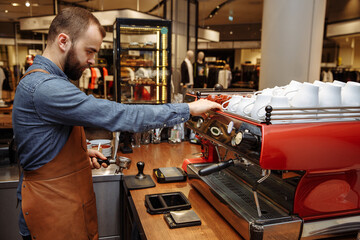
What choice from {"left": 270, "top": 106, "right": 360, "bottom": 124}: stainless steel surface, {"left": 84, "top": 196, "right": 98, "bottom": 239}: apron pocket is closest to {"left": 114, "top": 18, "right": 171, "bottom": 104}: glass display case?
{"left": 84, "top": 196, "right": 98, "bottom": 239}: apron pocket

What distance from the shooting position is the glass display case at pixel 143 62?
423cm

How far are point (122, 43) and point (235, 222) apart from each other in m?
3.61

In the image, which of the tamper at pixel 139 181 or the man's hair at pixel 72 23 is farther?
the tamper at pixel 139 181

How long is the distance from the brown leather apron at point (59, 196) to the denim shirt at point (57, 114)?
0.05 metres

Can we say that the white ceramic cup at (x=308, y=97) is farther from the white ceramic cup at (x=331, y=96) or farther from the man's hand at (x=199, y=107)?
the man's hand at (x=199, y=107)

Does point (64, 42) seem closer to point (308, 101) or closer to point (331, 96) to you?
point (308, 101)

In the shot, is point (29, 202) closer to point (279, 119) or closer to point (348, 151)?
point (279, 119)

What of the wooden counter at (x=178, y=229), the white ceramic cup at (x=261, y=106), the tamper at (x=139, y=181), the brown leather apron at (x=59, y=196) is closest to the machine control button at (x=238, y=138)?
the white ceramic cup at (x=261, y=106)

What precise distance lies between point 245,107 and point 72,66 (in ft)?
2.60

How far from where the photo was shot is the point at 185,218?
4.81 ft

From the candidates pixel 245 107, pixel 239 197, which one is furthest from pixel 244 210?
pixel 245 107

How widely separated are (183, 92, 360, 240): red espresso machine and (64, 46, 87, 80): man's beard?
2.29ft

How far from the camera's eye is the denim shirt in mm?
1171

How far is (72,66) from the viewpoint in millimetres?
1354
